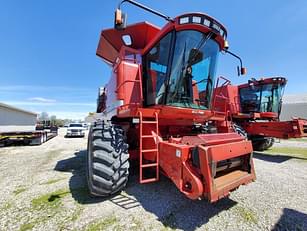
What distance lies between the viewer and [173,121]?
421 centimetres

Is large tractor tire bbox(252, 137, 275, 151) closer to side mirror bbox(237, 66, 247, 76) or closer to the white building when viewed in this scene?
side mirror bbox(237, 66, 247, 76)

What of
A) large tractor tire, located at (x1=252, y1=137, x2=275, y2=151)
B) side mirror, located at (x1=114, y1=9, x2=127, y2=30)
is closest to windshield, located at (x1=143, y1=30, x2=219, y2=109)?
side mirror, located at (x1=114, y1=9, x2=127, y2=30)

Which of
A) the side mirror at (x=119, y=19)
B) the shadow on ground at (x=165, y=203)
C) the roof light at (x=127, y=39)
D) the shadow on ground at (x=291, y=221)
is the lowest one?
the shadow on ground at (x=291, y=221)

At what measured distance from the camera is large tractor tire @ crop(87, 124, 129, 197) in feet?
9.80

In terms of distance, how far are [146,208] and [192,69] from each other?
2.83 m

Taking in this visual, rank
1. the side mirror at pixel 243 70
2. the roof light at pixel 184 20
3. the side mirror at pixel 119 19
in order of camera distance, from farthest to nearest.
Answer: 1. the side mirror at pixel 243 70
2. the roof light at pixel 184 20
3. the side mirror at pixel 119 19

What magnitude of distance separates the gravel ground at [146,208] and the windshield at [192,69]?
6.27 ft

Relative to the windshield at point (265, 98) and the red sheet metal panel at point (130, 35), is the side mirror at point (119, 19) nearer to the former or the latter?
the red sheet metal panel at point (130, 35)

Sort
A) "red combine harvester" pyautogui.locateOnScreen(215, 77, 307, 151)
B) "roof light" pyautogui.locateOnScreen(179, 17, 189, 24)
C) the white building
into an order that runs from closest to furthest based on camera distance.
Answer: "roof light" pyautogui.locateOnScreen(179, 17, 189, 24) < "red combine harvester" pyautogui.locateOnScreen(215, 77, 307, 151) < the white building

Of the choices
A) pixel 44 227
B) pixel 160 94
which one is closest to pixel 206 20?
pixel 160 94

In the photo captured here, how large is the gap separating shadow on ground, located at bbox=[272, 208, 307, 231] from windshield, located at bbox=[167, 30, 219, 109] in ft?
7.80

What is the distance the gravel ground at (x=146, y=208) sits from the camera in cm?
251

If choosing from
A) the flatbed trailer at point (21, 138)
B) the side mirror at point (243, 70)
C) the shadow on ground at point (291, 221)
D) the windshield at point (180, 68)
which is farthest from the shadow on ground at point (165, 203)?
the flatbed trailer at point (21, 138)

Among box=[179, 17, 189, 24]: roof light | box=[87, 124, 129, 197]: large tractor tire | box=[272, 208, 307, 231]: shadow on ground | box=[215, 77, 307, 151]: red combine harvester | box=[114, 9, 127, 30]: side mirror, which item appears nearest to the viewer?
box=[272, 208, 307, 231]: shadow on ground
